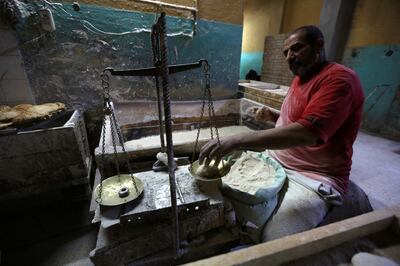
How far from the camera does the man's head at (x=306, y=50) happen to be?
1.47 metres

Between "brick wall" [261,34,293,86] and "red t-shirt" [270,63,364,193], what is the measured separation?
17.5 ft

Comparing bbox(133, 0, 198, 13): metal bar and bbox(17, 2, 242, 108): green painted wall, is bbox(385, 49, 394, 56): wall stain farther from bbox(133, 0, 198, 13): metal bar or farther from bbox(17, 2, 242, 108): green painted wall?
bbox(133, 0, 198, 13): metal bar

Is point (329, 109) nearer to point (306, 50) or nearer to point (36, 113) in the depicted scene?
point (306, 50)

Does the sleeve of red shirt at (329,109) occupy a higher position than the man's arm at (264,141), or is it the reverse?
the sleeve of red shirt at (329,109)

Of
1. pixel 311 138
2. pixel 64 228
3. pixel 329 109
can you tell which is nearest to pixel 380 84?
pixel 329 109

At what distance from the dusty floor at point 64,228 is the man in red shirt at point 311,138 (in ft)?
4.86

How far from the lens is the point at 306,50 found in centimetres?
150

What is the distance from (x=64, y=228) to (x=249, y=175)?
2.09m

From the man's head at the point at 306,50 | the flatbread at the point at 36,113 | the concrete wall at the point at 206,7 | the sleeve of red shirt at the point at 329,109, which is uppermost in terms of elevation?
the concrete wall at the point at 206,7

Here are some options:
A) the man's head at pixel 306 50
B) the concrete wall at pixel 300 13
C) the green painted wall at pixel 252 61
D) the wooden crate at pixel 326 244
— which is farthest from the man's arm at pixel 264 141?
the green painted wall at pixel 252 61

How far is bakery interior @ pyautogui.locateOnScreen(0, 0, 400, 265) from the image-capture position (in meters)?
0.98

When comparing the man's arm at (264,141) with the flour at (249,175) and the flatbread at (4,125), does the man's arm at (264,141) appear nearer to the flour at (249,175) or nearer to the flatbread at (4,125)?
the flour at (249,175)

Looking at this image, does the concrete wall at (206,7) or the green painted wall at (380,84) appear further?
the green painted wall at (380,84)

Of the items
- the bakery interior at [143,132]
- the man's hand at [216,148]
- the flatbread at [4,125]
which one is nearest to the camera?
the bakery interior at [143,132]
